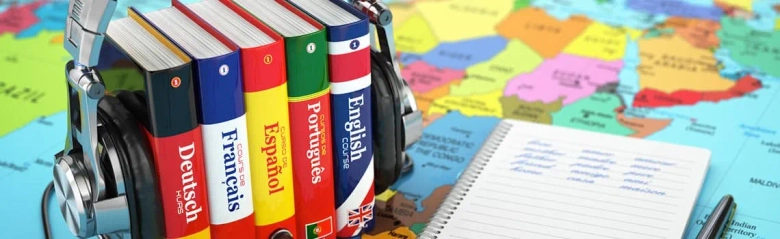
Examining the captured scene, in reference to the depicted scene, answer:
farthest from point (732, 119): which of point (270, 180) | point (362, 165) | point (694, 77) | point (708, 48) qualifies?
point (270, 180)

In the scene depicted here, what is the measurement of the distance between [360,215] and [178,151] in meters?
0.28

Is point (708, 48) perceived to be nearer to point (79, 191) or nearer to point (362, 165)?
point (362, 165)

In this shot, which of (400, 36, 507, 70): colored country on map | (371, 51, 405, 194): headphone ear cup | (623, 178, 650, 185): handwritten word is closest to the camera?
(371, 51, 405, 194): headphone ear cup

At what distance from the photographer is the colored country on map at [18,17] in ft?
6.06

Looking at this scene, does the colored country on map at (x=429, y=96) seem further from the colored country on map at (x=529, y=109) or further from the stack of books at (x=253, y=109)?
the stack of books at (x=253, y=109)

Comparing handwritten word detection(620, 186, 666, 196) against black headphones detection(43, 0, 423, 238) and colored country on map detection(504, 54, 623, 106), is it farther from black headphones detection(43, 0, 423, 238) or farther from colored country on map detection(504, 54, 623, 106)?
black headphones detection(43, 0, 423, 238)

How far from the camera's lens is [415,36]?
5.96 ft

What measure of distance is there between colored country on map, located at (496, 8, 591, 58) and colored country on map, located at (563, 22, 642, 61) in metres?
0.02

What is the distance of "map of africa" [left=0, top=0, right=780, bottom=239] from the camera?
134 centimetres

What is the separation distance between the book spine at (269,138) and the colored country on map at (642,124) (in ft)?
1.94

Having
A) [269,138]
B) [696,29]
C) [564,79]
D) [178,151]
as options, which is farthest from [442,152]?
[696,29]

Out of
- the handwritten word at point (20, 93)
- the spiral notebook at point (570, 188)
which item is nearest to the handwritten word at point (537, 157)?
the spiral notebook at point (570, 188)

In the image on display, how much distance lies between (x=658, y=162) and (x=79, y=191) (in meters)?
0.76

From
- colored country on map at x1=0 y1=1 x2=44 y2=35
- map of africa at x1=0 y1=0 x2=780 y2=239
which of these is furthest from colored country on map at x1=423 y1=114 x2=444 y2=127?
colored country on map at x1=0 y1=1 x2=44 y2=35
